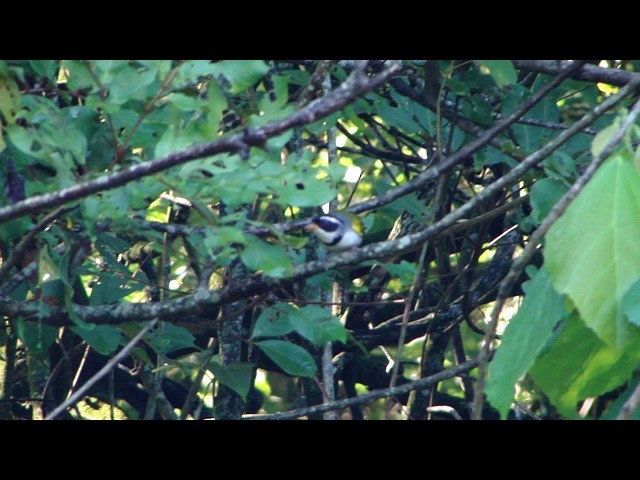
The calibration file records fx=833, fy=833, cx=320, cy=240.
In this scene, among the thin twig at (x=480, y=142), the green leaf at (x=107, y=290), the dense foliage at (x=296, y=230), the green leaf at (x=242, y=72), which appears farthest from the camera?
the green leaf at (x=107, y=290)

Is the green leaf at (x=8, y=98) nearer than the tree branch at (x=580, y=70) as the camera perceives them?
Yes

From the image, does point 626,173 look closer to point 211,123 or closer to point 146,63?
point 211,123

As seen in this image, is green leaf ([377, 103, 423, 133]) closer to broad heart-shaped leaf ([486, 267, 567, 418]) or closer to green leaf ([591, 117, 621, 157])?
broad heart-shaped leaf ([486, 267, 567, 418])

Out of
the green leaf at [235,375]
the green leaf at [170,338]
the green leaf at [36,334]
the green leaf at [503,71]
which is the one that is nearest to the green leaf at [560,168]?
the green leaf at [503,71]

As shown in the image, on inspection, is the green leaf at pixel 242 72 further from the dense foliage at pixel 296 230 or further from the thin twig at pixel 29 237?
the thin twig at pixel 29 237

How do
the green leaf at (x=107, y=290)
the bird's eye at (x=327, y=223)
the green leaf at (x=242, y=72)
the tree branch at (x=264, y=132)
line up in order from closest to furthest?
the tree branch at (x=264, y=132), the green leaf at (x=242, y=72), the green leaf at (x=107, y=290), the bird's eye at (x=327, y=223)

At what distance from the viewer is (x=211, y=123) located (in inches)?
98.6

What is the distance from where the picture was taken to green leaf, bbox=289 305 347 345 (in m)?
3.15

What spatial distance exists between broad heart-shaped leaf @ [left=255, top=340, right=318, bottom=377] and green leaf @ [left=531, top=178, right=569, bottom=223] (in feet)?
3.78

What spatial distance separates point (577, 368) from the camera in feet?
8.49

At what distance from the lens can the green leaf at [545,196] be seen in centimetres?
284

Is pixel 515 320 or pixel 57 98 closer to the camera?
pixel 515 320
